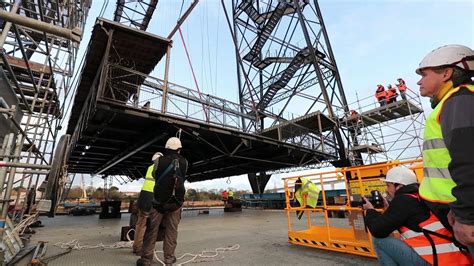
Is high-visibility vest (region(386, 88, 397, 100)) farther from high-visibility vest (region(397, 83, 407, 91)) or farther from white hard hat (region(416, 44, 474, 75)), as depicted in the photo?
white hard hat (region(416, 44, 474, 75))

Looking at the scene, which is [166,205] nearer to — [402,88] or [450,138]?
→ [450,138]

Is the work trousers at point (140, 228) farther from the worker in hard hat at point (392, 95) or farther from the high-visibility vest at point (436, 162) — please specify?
the worker in hard hat at point (392, 95)

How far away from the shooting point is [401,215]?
5.86 feet

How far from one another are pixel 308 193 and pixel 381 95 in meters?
10.5

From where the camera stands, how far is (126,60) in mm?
8719

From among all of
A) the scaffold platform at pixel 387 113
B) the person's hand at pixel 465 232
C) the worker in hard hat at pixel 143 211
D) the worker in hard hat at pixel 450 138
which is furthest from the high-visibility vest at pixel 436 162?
the scaffold platform at pixel 387 113

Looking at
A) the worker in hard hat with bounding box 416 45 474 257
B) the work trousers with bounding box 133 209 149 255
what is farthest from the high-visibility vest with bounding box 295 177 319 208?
the worker in hard hat with bounding box 416 45 474 257

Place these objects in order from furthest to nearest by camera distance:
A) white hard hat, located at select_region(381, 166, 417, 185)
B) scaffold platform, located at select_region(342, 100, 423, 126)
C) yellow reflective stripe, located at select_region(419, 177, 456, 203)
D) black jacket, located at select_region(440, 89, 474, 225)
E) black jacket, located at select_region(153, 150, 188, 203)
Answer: scaffold platform, located at select_region(342, 100, 423, 126) → black jacket, located at select_region(153, 150, 188, 203) → white hard hat, located at select_region(381, 166, 417, 185) → yellow reflective stripe, located at select_region(419, 177, 456, 203) → black jacket, located at select_region(440, 89, 474, 225)

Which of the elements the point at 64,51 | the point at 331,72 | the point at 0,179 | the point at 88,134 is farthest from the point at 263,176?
the point at 0,179

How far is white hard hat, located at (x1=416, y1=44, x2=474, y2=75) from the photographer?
1.35 m

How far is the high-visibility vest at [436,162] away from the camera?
4.17 ft

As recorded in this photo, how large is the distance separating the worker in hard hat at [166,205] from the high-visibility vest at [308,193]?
266 cm

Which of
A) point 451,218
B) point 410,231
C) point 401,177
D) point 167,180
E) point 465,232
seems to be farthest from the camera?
point 167,180

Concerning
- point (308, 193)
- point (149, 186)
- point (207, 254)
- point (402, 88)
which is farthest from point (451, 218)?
point (402, 88)
